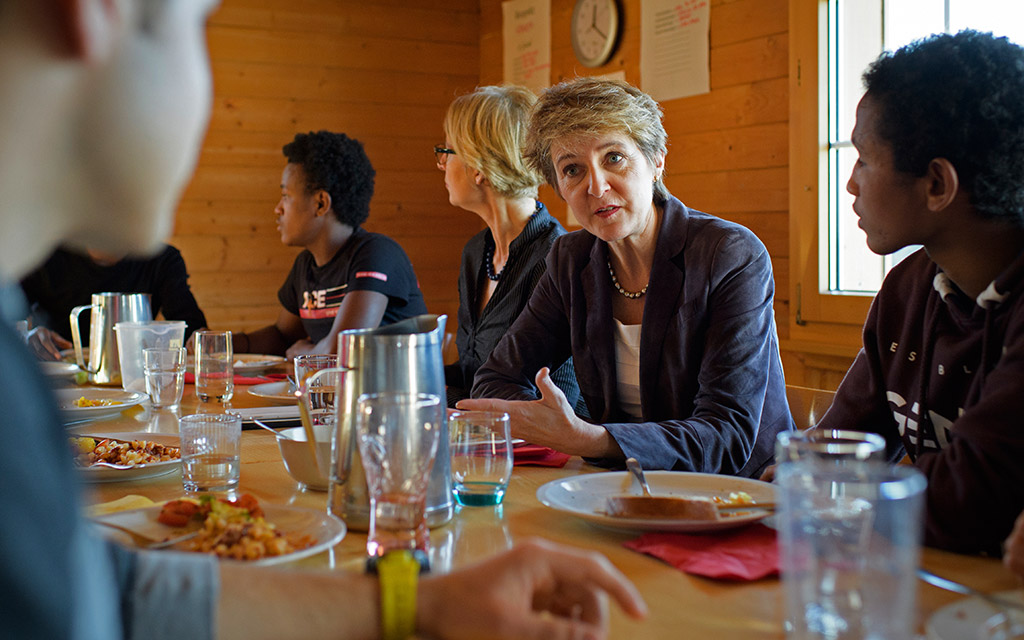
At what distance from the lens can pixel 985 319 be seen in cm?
122

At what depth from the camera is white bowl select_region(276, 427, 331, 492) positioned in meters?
1.25

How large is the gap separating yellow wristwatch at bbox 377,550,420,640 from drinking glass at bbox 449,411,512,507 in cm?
41

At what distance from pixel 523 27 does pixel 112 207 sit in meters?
4.09

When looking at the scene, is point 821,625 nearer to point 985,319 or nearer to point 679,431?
point 985,319

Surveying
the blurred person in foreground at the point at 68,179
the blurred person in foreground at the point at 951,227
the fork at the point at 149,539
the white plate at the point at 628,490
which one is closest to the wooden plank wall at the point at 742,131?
the blurred person in foreground at the point at 951,227

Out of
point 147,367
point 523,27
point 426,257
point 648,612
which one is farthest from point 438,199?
point 648,612

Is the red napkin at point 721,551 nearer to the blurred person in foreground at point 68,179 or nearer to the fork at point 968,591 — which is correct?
the fork at point 968,591

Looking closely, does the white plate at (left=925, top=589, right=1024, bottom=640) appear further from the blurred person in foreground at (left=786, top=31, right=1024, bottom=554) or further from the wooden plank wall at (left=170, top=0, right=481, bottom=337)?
the wooden plank wall at (left=170, top=0, right=481, bottom=337)

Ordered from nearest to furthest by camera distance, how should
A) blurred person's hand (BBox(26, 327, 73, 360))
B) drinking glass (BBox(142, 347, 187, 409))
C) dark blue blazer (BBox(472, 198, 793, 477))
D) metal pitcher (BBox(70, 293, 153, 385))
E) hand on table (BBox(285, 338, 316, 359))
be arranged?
1. dark blue blazer (BBox(472, 198, 793, 477))
2. drinking glass (BBox(142, 347, 187, 409))
3. metal pitcher (BBox(70, 293, 153, 385))
4. blurred person's hand (BBox(26, 327, 73, 360))
5. hand on table (BBox(285, 338, 316, 359))

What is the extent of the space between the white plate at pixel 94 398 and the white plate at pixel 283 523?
0.66 metres

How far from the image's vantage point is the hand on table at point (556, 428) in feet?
4.79

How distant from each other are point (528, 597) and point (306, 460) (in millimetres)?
589

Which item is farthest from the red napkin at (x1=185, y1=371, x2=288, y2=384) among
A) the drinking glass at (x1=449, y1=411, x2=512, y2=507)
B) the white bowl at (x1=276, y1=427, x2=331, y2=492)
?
the drinking glass at (x1=449, y1=411, x2=512, y2=507)

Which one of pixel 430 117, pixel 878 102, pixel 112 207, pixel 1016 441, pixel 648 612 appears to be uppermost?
pixel 430 117
